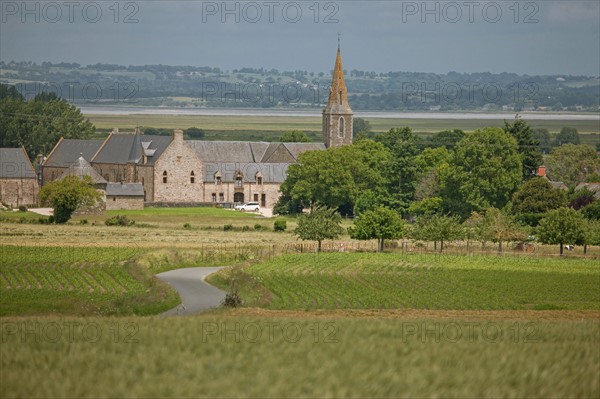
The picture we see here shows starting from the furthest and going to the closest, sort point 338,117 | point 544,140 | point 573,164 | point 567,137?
point 567,137 → point 544,140 → point 573,164 → point 338,117

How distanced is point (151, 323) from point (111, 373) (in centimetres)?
695

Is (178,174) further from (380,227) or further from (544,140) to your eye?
(544,140)

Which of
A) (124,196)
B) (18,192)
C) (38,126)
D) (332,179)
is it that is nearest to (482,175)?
(332,179)

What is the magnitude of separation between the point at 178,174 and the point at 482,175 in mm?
28420

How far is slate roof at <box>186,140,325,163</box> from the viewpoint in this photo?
10988cm

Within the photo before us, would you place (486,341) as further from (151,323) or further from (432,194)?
(432,194)

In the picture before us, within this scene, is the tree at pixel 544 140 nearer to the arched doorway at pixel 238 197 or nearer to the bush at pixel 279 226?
the arched doorway at pixel 238 197

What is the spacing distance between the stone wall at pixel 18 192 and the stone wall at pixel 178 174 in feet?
32.4

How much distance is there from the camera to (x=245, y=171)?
346 ft

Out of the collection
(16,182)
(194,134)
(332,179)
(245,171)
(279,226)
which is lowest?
(279,226)

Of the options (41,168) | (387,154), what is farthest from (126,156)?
(387,154)

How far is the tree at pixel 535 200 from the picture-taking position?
7906cm

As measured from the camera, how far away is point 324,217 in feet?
218

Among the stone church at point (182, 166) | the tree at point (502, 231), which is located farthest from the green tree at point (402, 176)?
the tree at point (502, 231)
